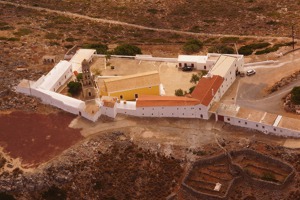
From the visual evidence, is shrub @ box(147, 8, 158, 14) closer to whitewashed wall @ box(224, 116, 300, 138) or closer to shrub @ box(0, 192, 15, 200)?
whitewashed wall @ box(224, 116, 300, 138)

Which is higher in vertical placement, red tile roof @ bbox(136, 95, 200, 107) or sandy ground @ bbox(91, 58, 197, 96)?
red tile roof @ bbox(136, 95, 200, 107)

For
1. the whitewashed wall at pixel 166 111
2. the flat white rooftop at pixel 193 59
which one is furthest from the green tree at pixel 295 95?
the flat white rooftop at pixel 193 59

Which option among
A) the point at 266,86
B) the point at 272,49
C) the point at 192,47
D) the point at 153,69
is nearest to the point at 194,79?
the point at 153,69

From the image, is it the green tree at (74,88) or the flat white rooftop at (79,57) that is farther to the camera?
the flat white rooftop at (79,57)

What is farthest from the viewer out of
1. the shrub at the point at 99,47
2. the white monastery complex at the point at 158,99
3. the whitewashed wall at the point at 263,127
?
the shrub at the point at 99,47

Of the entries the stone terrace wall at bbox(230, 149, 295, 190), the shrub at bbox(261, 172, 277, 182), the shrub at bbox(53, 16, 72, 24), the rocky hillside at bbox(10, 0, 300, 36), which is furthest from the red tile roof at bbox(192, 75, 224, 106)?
the shrub at bbox(53, 16, 72, 24)

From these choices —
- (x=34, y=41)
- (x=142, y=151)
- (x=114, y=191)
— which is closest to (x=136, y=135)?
(x=142, y=151)

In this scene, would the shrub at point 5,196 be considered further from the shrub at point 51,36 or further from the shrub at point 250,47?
the shrub at point 250,47
